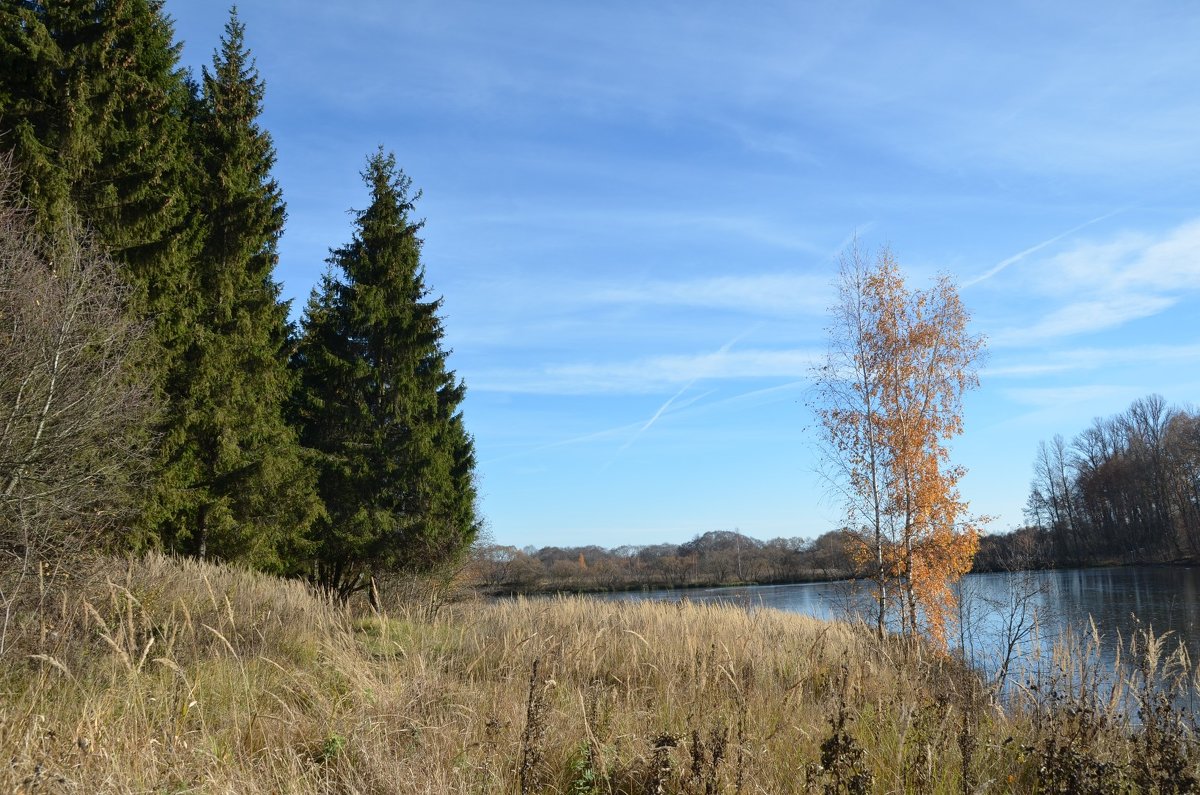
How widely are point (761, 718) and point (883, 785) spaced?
3.64 ft

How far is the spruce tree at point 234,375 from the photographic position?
16156 mm

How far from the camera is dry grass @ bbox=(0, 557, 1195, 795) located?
3621 millimetres

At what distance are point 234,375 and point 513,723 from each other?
1462cm

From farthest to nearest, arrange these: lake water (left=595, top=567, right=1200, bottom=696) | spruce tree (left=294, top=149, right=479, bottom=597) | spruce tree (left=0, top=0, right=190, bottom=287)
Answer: spruce tree (left=294, top=149, right=479, bottom=597) < spruce tree (left=0, top=0, right=190, bottom=287) < lake water (left=595, top=567, right=1200, bottom=696)

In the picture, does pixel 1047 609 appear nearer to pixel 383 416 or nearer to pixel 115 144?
pixel 383 416

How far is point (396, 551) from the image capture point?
20.2 meters

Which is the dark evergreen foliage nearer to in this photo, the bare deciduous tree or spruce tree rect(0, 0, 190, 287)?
spruce tree rect(0, 0, 190, 287)

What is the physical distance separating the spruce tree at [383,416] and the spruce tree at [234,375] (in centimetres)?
127

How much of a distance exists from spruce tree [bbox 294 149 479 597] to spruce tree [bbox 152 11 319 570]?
1265 millimetres

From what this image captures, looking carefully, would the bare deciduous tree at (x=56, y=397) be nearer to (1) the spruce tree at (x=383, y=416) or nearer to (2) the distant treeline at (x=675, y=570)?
(1) the spruce tree at (x=383, y=416)

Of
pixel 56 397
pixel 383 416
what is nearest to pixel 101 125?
pixel 56 397

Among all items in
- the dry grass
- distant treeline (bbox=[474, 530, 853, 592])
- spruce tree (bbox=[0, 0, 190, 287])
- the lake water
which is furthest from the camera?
distant treeline (bbox=[474, 530, 853, 592])

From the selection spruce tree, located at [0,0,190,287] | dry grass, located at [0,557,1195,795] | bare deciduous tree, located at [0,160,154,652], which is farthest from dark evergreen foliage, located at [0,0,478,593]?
dry grass, located at [0,557,1195,795]

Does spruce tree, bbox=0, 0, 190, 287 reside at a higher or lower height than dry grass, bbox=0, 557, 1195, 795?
higher
